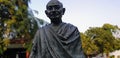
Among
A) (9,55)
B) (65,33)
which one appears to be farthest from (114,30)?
(65,33)

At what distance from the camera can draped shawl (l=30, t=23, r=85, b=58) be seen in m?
4.33

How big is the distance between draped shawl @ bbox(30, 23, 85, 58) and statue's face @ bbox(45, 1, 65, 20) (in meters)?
0.13

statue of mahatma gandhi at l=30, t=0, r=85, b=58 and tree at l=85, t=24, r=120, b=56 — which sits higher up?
statue of mahatma gandhi at l=30, t=0, r=85, b=58

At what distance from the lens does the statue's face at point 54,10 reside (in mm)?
4422

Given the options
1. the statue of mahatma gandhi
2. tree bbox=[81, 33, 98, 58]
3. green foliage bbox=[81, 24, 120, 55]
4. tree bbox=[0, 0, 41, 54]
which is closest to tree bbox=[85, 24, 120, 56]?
green foliage bbox=[81, 24, 120, 55]

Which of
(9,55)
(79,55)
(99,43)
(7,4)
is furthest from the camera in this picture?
(99,43)

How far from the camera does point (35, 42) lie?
446cm

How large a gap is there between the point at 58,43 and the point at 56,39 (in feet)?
0.19

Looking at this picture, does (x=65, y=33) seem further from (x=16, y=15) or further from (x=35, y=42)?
(x=16, y=15)

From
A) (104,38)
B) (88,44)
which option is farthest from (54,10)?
(104,38)

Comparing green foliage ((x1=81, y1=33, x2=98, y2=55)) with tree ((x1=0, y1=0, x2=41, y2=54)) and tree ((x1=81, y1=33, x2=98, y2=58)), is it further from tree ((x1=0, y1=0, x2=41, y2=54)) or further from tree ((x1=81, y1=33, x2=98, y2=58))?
tree ((x1=0, y1=0, x2=41, y2=54))

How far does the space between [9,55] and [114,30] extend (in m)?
27.2

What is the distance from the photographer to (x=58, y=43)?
14.3 ft

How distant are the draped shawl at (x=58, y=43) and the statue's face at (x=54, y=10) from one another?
132mm
